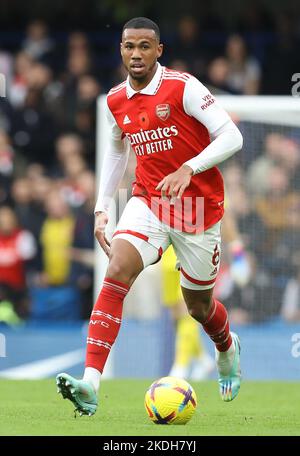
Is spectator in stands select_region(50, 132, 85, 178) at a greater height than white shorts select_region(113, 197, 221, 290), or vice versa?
spectator in stands select_region(50, 132, 85, 178)

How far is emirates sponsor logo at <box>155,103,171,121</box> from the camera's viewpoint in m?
7.61

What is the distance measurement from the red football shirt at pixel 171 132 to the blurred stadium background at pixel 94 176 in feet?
13.6

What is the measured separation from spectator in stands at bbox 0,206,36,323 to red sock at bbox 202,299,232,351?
22.9ft

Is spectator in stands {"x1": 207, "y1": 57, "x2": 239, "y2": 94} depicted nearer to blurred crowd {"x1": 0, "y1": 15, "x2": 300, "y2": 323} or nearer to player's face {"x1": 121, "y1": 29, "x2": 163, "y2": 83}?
blurred crowd {"x1": 0, "y1": 15, "x2": 300, "y2": 323}

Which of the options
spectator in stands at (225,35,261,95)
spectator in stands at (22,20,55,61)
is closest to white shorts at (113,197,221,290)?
spectator in stands at (225,35,261,95)

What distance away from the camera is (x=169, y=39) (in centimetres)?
1823

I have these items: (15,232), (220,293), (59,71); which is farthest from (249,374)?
(59,71)

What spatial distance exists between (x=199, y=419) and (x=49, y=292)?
7.48 meters

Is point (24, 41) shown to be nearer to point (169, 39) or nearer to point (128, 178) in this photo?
point (169, 39)

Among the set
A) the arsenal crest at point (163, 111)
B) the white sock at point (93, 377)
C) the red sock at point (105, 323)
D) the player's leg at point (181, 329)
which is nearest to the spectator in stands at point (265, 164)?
the player's leg at point (181, 329)

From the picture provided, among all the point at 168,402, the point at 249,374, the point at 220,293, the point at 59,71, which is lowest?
the point at 168,402

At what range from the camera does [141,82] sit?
7.66 m

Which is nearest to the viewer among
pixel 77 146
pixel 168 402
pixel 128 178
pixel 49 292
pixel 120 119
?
pixel 168 402

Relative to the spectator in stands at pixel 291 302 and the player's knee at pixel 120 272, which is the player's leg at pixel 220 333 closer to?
the player's knee at pixel 120 272
